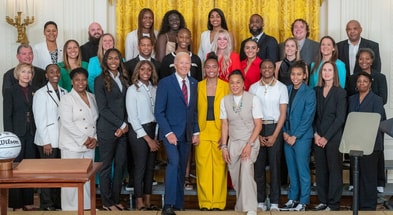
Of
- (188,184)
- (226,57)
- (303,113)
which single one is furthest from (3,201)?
(303,113)

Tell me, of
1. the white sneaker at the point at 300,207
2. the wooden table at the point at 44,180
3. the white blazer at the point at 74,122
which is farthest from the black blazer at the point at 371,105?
the wooden table at the point at 44,180

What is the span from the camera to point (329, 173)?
6793 mm

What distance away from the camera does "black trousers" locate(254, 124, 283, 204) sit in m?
6.80

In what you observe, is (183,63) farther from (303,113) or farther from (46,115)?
(46,115)

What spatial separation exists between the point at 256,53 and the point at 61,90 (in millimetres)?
2225

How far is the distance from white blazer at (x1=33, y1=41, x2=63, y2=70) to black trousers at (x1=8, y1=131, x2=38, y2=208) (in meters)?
1.08

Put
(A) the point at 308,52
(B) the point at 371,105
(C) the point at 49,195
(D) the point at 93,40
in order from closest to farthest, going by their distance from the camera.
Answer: (B) the point at 371,105 < (C) the point at 49,195 < (A) the point at 308,52 < (D) the point at 93,40

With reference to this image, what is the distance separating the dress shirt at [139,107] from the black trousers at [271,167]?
123cm

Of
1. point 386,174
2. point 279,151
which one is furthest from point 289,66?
point 386,174

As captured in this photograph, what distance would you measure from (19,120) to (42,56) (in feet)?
3.57

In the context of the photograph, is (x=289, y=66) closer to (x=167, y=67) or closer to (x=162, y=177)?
(x=167, y=67)

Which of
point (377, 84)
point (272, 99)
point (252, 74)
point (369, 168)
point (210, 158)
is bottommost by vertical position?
point (369, 168)

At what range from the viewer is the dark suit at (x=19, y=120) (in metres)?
6.82

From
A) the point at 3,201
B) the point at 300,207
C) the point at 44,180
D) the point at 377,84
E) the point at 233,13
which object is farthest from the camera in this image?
the point at 233,13
